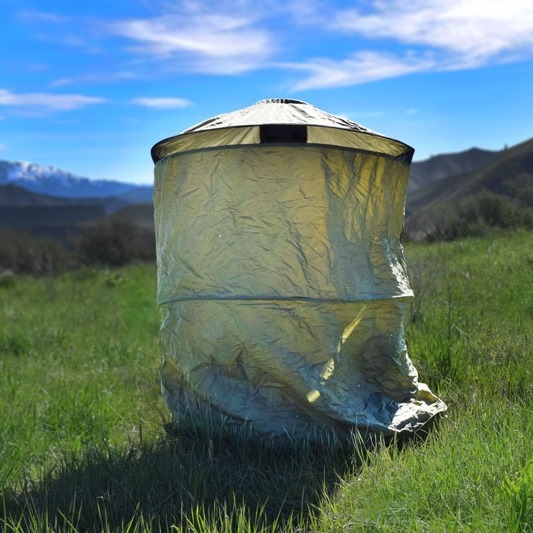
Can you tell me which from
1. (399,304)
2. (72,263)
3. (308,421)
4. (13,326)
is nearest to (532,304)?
(399,304)

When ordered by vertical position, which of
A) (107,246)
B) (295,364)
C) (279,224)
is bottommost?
(295,364)

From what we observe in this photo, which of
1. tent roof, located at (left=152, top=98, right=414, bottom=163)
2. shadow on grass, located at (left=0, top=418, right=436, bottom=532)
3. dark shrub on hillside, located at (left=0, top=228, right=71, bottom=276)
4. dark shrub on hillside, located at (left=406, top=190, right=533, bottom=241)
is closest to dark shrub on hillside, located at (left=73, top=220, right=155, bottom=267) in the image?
dark shrub on hillside, located at (left=0, top=228, right=71, bottom=276)

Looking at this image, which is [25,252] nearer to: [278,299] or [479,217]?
[479,217]

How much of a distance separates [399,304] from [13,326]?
611cm

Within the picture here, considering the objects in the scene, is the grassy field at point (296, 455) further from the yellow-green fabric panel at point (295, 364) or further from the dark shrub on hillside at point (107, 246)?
the dark shrub on hillside at point (107, 246)

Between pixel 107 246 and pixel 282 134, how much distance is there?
1650 cm

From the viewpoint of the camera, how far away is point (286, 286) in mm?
3467

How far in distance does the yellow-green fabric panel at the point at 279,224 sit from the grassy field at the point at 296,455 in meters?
0.83

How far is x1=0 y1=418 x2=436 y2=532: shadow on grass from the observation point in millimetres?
2922

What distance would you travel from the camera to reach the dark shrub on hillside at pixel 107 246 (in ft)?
65.4

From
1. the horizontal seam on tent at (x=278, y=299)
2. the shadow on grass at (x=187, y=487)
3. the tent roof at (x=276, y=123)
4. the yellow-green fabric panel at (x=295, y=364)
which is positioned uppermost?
the tent roof at (x=276, y=123)

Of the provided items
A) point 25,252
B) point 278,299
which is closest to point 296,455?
point 278,299

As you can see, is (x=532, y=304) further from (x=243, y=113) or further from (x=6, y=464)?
(x=6, y=464)

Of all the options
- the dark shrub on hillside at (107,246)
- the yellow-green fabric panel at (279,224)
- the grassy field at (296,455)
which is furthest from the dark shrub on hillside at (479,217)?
the dark shrub on hillside at (107,246)
